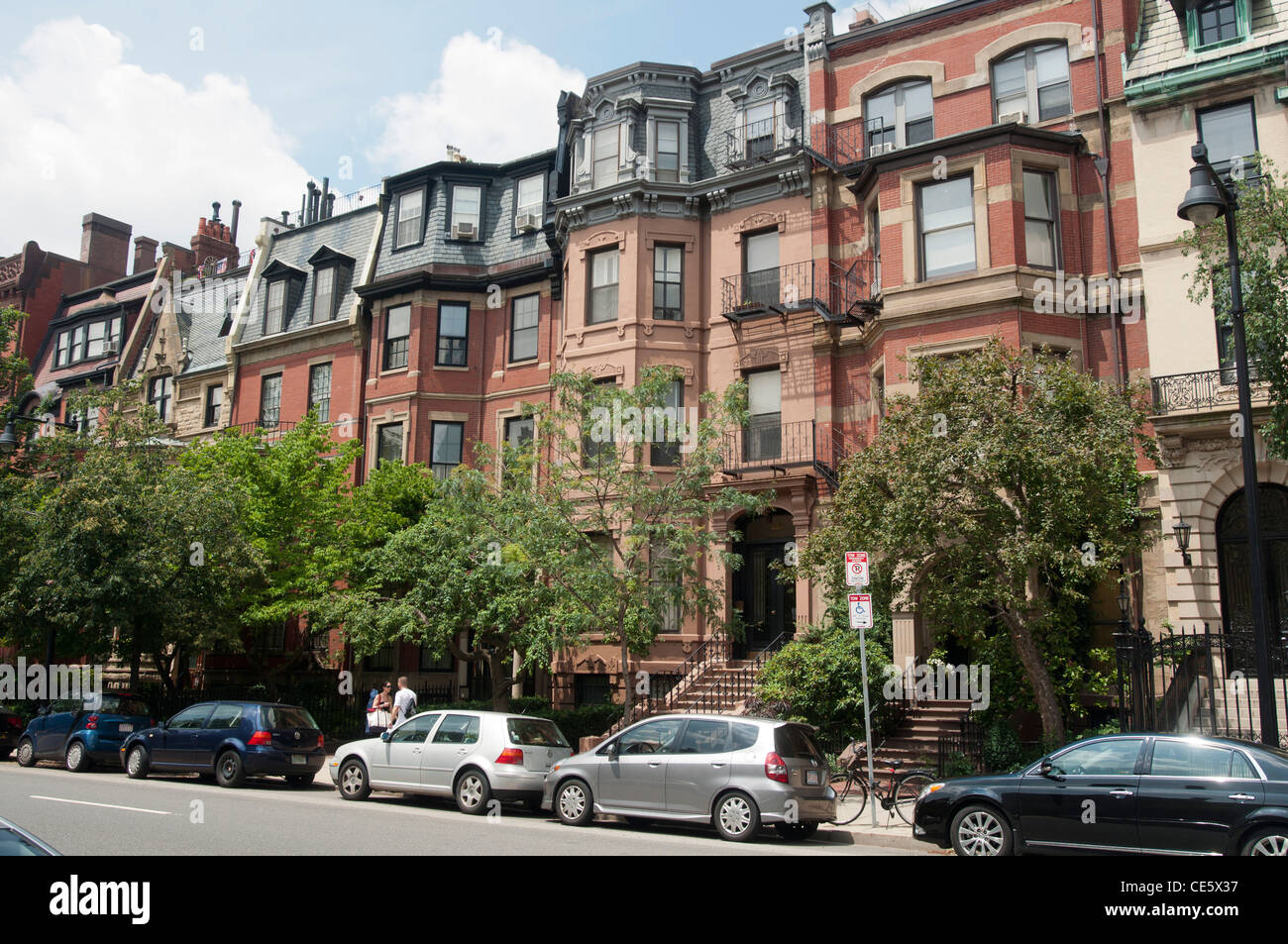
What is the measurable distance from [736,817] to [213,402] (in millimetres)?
29106

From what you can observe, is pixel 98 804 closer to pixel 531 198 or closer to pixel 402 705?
pixel 402 705

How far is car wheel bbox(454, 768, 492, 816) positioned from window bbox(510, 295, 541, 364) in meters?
16.3

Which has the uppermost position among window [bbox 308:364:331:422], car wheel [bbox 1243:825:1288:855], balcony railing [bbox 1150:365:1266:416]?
window [bbox 308:364:331:422]

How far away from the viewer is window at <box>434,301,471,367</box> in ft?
98.1

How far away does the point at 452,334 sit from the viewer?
30.0 meters

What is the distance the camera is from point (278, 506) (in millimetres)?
Answer: 25375

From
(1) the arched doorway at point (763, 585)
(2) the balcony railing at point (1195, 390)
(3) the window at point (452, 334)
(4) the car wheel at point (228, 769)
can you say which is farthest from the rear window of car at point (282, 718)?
(2) the balcony railing at point (1195, 390)

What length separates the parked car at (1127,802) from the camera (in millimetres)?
9258

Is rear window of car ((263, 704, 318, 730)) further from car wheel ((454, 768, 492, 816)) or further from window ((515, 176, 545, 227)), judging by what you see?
window ((515, 176, 545, 227))

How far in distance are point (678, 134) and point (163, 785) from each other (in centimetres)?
1952

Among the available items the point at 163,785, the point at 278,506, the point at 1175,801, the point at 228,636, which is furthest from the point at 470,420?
the point at 1175,801

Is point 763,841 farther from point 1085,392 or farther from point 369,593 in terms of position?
point 369,593

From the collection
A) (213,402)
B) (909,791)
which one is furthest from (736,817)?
(213,402)

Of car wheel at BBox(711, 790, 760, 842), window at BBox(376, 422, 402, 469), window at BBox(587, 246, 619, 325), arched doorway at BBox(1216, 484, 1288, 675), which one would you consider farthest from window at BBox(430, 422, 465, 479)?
arched doorway at BBox(1216, 484, 1288, 675)
